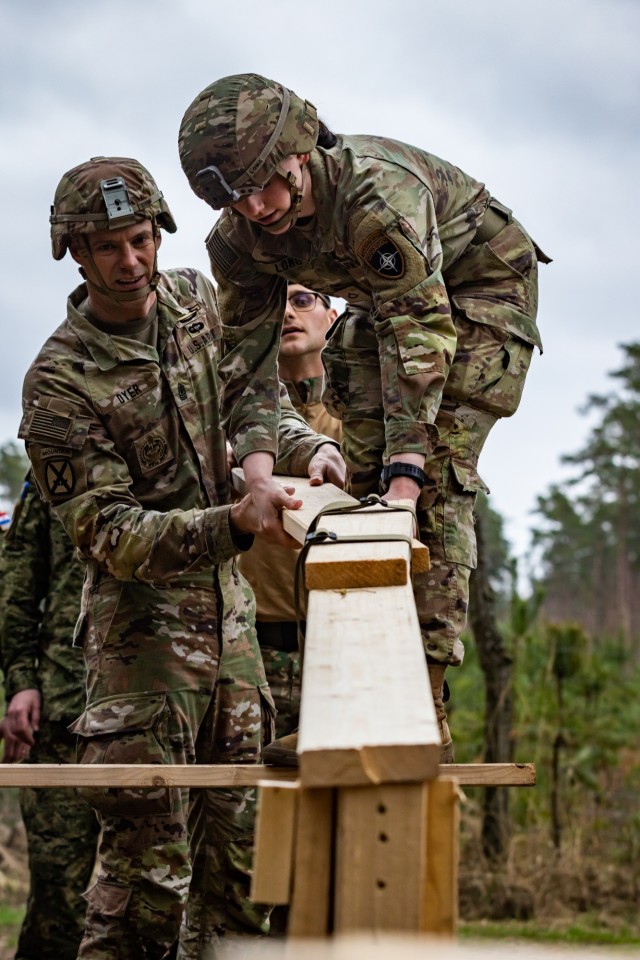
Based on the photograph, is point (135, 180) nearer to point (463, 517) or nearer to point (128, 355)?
point (128, 355)

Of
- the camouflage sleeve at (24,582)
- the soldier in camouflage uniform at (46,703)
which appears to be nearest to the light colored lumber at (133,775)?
the soldier in camouflage uniform at (46,703)

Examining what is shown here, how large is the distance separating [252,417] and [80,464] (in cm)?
59

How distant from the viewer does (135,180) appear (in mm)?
4352

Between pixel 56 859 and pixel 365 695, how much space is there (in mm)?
4031

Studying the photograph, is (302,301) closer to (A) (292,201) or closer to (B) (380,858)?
(A) (292,201)

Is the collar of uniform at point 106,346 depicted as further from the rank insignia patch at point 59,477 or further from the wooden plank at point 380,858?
the wooden plank at point 380,858

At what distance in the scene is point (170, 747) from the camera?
396cm

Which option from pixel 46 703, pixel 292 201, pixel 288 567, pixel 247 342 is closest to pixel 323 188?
pixel 292 201

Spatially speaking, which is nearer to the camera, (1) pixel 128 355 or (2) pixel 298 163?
(2) pixel 298 163

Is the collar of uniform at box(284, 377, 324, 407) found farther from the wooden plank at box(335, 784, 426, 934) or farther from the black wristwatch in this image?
the wooden plank at box(335, 784, 426, 934)

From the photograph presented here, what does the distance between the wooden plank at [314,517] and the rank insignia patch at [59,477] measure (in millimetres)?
573

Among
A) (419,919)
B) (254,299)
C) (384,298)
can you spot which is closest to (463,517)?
(384,298)

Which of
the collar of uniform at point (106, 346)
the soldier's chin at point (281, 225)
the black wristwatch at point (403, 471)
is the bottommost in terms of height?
the black wristwatch at point (403, 471)

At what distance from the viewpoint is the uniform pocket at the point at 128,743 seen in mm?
3861
